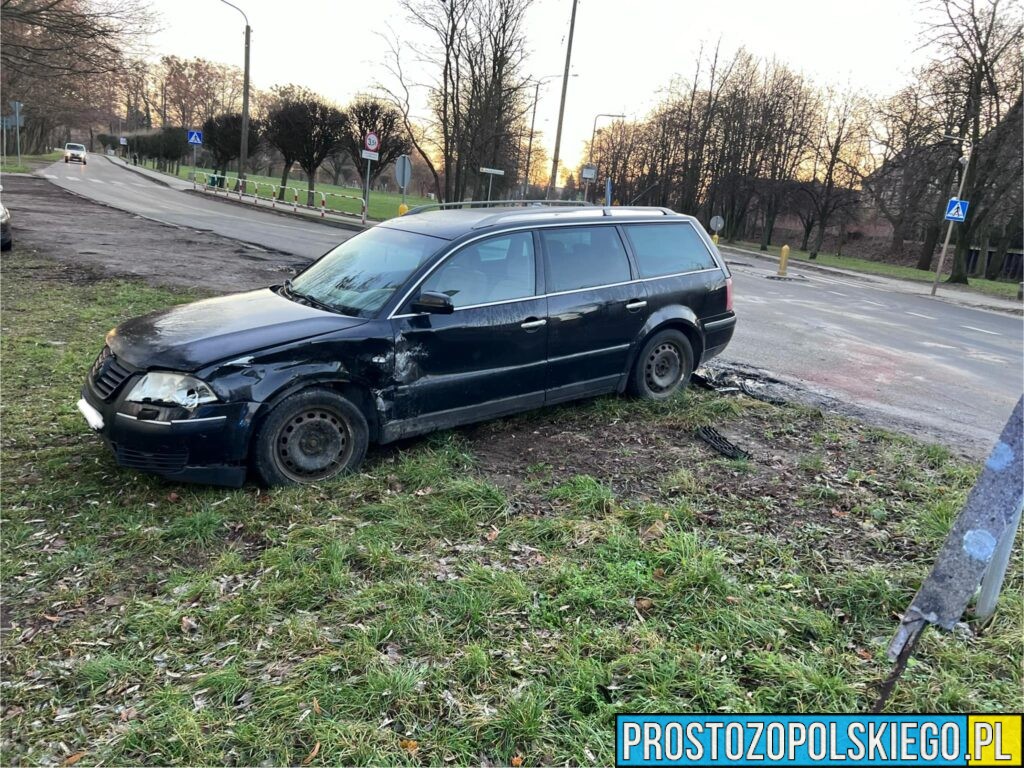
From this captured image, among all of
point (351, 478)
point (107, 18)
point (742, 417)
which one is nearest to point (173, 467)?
point (351, 478)

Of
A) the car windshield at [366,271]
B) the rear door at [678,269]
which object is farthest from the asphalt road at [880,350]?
the car windshield at [366,271]

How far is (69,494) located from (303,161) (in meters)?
37.3

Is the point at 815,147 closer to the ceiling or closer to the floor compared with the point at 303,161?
closer to the ceiling

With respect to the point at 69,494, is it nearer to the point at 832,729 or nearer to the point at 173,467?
the point at 173,467

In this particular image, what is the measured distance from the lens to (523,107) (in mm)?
30281

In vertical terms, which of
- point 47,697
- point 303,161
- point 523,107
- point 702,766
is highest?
point 523,107

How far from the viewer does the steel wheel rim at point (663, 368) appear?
614 cm

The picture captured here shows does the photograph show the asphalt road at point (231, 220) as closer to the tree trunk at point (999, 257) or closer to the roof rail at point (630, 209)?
the roof rail at point (630, 209)

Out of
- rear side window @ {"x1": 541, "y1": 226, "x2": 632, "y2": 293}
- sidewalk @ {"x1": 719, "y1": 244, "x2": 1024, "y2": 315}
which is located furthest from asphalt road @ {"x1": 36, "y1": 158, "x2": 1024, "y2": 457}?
rear side window @ {"x1": 541, "y1": 226, "x2": 632, "y2": 293}

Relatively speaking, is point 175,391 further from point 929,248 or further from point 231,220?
point 929,248

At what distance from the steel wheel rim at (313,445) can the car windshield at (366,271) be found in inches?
30.2

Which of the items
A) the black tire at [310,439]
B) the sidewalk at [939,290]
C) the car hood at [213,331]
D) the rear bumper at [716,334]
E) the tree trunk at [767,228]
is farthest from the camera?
the tree trunk at [767,228]

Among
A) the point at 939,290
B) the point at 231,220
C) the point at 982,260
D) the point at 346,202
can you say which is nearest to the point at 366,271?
the point at 231,220

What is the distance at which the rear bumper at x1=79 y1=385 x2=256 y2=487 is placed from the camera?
154 inches
